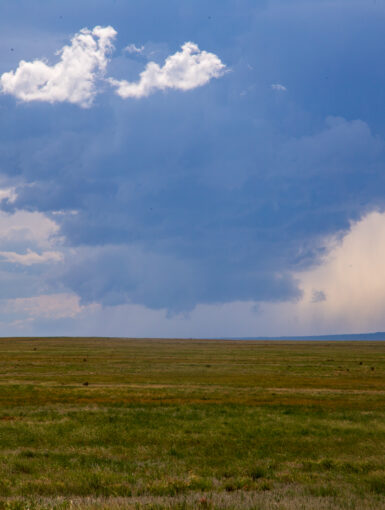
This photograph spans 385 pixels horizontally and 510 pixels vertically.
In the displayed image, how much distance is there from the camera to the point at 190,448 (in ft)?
62.9

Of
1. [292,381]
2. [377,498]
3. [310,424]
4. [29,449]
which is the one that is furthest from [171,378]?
[377,498]

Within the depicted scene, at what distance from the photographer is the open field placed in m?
12.4

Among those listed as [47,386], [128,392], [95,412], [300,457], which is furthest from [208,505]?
[47,386]

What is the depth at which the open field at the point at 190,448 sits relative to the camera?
1237 centimetres

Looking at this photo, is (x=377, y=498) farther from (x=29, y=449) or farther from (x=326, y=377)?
(x=326, y=377)

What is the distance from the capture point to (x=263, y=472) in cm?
1531

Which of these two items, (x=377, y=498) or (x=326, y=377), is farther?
(x=326, y=377)

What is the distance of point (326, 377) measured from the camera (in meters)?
54.4

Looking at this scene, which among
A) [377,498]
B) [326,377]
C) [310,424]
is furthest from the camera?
[326,377]

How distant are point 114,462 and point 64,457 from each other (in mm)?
2066

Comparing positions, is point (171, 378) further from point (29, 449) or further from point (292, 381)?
point (29, 449)

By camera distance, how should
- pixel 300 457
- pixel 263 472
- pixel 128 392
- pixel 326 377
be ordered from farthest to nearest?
pixel 326 377, pixel 128 392, pixel 300 457, pixel 263 472

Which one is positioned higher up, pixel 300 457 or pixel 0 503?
pixel 0 503

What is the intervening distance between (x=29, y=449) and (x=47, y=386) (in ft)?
80.7
